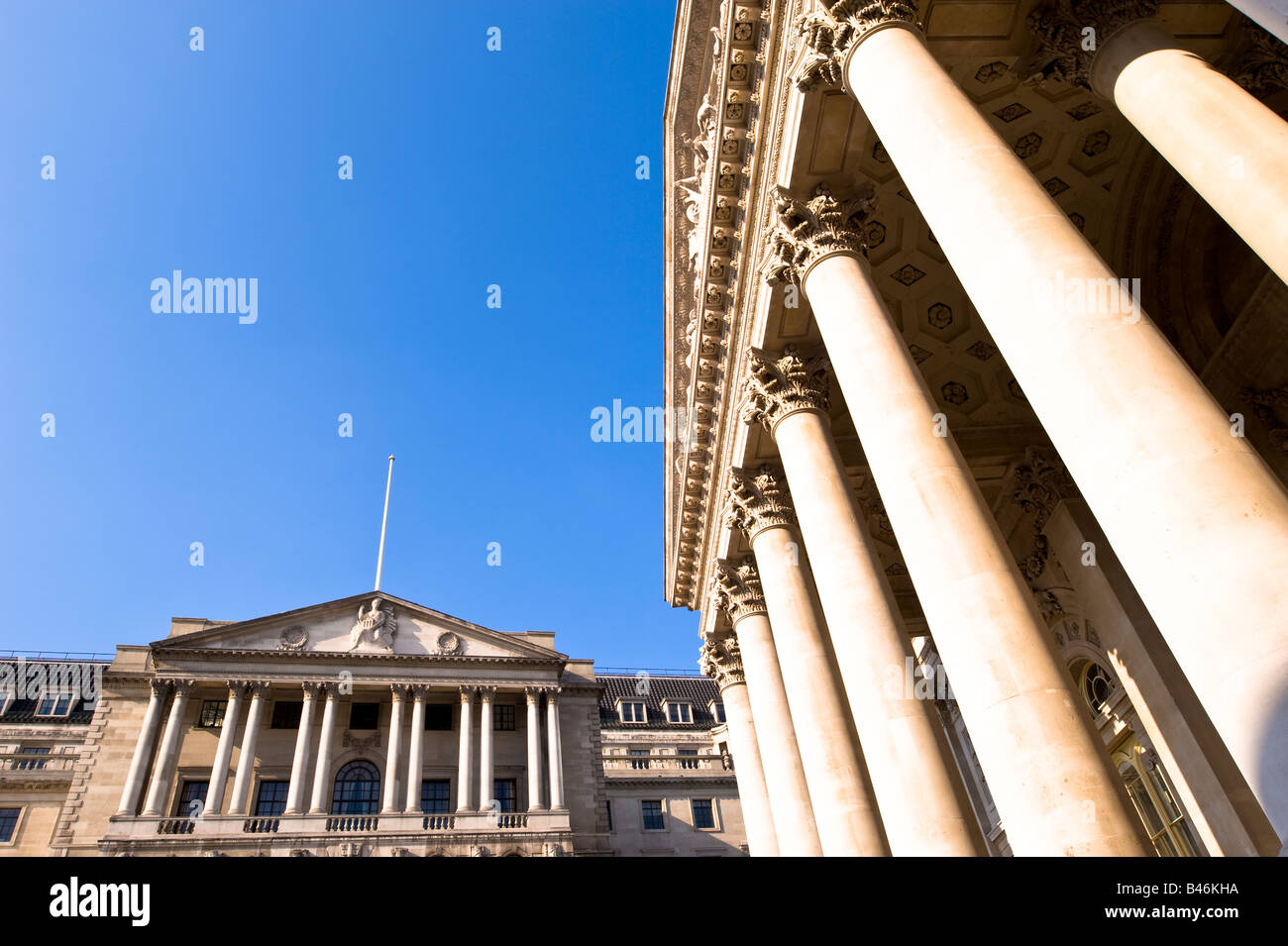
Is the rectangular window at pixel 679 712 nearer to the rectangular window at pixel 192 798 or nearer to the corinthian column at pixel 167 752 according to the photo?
the rectangular window at pixel 192 798

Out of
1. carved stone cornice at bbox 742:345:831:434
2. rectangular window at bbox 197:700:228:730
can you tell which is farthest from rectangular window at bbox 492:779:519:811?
carved stone cornice at bbox 742:345:831:434

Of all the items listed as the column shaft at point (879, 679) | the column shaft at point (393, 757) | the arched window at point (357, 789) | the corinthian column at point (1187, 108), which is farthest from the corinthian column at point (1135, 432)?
the arched window at point (357, 789)

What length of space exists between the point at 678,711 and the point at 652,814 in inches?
629

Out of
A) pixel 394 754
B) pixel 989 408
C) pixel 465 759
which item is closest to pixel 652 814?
pixel 465 759

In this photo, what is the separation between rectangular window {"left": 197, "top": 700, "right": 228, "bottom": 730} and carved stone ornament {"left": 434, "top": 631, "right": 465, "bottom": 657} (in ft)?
42.7

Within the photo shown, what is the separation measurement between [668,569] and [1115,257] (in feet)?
53.7

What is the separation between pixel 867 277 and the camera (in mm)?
12297

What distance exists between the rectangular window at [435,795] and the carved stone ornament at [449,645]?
779cm

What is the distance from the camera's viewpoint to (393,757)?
145 ft

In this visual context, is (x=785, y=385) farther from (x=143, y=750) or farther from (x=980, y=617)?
(x=143, y=750)

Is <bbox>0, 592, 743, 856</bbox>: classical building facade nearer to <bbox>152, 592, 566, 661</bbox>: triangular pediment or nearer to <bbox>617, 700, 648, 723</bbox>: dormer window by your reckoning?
<bbox>152, 592, 566, 661</bbox>: triangular pediment

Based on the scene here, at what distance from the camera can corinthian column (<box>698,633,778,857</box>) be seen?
21.2m

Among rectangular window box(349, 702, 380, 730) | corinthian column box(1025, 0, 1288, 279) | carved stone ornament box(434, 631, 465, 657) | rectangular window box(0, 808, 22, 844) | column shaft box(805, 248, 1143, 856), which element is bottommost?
column shaft box(805, 248, 1143, 856)
